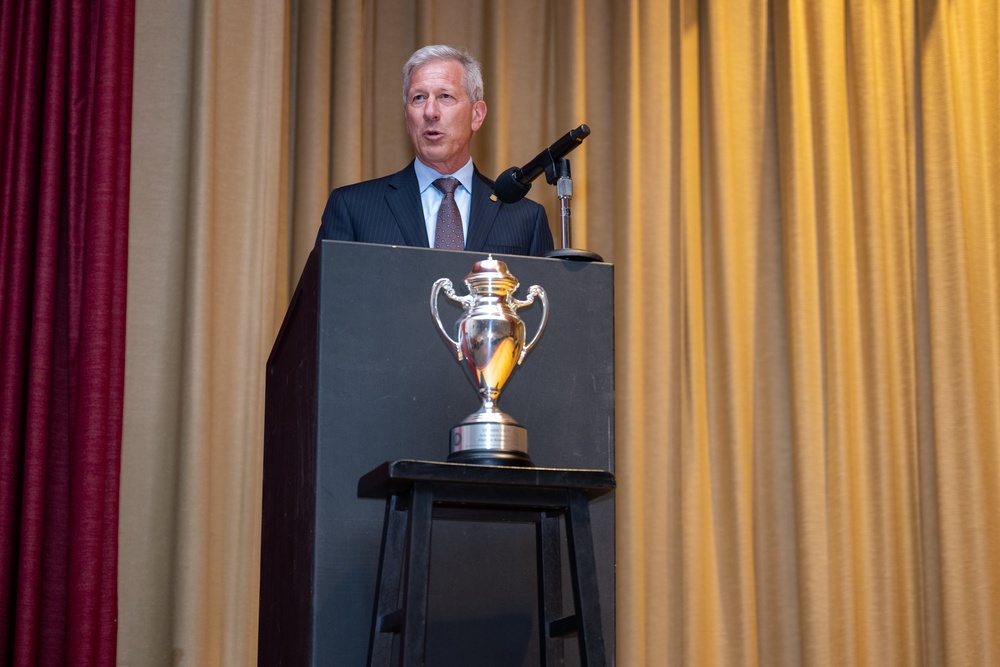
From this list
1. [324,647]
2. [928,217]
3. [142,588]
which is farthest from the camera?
[928,217]

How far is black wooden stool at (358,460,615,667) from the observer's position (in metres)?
1.39

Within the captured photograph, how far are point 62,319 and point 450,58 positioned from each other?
4.19 feet

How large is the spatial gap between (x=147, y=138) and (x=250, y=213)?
369 mm

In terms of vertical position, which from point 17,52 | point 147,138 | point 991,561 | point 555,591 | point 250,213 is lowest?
point 991,561

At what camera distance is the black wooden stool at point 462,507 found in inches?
54.6

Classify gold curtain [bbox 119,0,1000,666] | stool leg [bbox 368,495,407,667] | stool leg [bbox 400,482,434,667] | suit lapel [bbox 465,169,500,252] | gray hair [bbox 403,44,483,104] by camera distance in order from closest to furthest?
stool leg [bbox 400,482,434,667], stool leg [bbox 368,495,407,667], suit lapel [bbox 465,169,500,252], gray hair [bbox 403,44,483,104], gold curtain [bbox 119,0,1000,666]

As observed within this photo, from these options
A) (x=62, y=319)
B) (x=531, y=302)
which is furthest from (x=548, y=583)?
(x=62, y=319)

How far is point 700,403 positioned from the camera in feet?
12.4

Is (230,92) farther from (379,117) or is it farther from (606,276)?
(606,276)

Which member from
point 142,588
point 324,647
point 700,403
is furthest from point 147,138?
point 324,647

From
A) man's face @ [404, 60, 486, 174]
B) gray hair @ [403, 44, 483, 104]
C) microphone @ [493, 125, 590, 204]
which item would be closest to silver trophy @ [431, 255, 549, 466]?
microphone @ [493, 125, 590, 204]

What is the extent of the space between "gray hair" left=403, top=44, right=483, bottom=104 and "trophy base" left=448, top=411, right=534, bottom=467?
165 centimetres

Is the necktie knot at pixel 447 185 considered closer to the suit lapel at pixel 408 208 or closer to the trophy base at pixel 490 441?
the suit lapel at pixel 408 208

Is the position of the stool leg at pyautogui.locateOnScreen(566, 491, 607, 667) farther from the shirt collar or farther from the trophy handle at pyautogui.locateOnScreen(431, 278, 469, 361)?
the shirt collar
